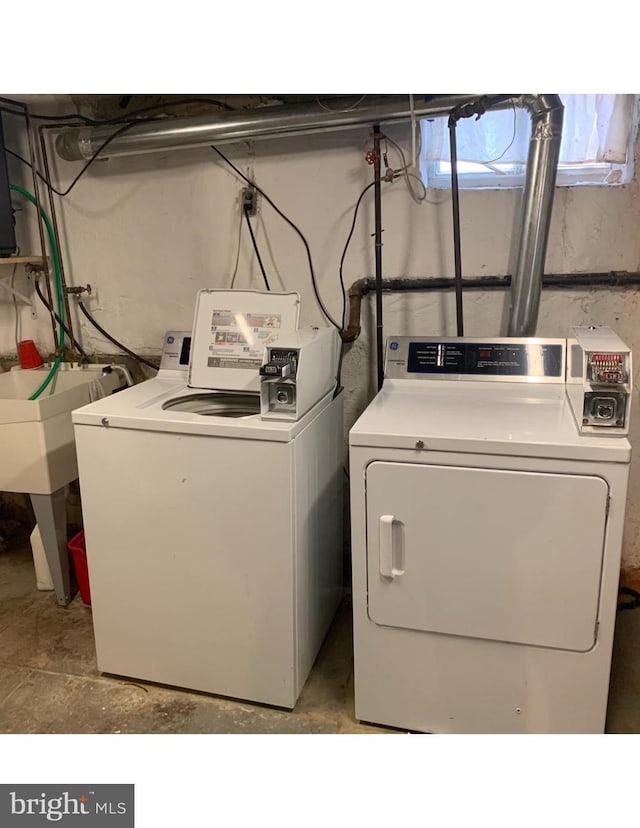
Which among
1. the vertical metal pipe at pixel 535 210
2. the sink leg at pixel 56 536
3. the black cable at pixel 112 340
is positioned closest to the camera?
the vertical metal pipe at pixel 535 210

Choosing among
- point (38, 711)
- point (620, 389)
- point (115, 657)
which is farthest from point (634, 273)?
point (38, 711)

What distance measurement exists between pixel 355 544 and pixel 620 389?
80cm

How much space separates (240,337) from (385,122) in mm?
887

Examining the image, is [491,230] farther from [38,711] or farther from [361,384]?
[38,711]

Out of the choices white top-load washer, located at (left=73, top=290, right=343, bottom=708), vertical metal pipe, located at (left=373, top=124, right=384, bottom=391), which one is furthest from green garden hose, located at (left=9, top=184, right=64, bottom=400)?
vertical metal pipe, located at (left=373, top=124, right=384, bottom=391)

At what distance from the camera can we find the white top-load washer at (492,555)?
1.56m

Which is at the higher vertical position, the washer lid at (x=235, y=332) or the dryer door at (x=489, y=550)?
the washer lid at (x=235, y=332)

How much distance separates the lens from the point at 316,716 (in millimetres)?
1936

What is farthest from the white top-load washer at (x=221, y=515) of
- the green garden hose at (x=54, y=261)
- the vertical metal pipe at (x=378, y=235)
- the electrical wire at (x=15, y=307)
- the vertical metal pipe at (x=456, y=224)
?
the electrical wire at (x=15, y=307)

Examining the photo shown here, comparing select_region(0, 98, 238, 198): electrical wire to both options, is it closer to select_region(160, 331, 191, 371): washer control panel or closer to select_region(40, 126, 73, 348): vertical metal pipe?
select_region(40, 126, 73, 348): vertical metal pipe

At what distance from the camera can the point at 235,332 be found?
2197 millimetres

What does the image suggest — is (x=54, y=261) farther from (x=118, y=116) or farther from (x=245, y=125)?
(x=245, y=125)

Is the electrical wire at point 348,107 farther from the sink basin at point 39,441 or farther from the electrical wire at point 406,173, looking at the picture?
the sink basin at point 39,441

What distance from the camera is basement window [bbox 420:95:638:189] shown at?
2.11 metres
